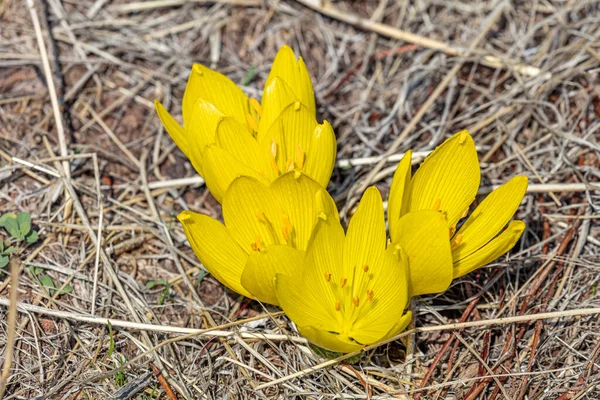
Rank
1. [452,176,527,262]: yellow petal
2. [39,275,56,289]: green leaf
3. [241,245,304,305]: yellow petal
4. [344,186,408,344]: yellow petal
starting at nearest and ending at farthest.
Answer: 1. [241,245,304,305]: yellow petal
2. [344,186,408,344]: yellow petal
3. [452,176,527,262]: yellow petal
4. [39,275,56,289]: green leaf

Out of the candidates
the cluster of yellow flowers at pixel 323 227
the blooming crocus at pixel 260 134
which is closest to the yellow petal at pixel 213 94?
the blooming crocus at pixel 260 134

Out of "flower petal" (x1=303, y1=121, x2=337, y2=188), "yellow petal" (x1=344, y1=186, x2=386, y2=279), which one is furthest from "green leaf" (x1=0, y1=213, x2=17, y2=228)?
"yellow petal" (x1=344, y1=186, x2=386, y2=279)

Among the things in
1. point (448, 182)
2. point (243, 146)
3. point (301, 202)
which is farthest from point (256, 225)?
point (448, 182)

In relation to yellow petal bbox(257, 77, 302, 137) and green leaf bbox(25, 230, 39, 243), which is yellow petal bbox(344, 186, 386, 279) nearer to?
yellow petal bbox(257, 77, 302, 137)

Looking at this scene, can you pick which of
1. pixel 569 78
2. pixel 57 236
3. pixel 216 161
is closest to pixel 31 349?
pixel 57 236

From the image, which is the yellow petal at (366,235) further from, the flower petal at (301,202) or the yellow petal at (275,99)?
the yellow petal at (275,99)

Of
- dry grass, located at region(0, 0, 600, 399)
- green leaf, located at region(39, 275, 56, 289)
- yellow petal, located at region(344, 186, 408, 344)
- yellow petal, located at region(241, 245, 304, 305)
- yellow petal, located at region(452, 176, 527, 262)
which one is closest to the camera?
yellow petal, located at region(241, 245, 304, 305)
